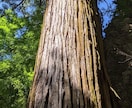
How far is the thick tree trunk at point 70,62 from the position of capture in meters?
2.27

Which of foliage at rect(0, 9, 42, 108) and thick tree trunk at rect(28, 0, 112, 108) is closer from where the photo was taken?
thick tree trunk at rect(28, 0, 112, 108)

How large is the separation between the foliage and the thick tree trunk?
3806 millimetres

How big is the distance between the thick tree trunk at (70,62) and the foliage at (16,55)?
150 inches

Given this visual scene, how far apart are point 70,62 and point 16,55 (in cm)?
494

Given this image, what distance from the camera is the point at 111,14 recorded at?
9.62m

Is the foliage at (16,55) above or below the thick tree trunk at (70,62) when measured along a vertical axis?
above

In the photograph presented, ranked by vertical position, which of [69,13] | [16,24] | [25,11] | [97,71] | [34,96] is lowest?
[34,96]

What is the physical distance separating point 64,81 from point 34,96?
0.81 ft

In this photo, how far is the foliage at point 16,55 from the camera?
6.82 meters

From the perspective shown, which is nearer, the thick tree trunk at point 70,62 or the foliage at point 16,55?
the thick tree trunk at point 70,62

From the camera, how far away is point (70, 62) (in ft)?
8.22

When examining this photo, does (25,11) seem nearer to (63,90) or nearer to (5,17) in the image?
(5,17)

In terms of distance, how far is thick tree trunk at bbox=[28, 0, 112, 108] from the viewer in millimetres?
2265

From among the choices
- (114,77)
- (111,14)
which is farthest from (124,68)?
(111,14)
